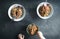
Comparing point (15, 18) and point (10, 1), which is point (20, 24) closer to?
point (15, 18)

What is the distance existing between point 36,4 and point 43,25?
152 mm

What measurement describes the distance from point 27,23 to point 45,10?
15 cm

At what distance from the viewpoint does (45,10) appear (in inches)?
63.6

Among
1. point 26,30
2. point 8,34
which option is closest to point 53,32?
point 26,30

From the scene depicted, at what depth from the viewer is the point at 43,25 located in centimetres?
161

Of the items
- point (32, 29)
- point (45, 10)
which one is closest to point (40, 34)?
point (32, 29)

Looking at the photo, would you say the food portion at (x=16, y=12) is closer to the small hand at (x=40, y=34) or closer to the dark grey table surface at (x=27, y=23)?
the dark grey table surface at (x=27, y=23)

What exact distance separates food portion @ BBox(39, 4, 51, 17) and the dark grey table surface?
0.04 metres

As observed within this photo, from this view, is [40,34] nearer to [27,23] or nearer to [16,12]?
[27,23]

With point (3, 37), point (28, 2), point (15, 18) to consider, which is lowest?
point (3, 37)

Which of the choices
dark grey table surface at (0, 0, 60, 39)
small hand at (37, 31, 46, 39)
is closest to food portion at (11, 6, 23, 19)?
dark grey table surface at (0, 0, 60, 39)

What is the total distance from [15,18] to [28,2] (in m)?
0.14

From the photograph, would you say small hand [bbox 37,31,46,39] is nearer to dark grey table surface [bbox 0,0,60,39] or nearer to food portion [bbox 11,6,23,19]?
dark grey table surface [bbox 0,0,60,39]

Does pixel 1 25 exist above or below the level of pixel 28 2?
below
